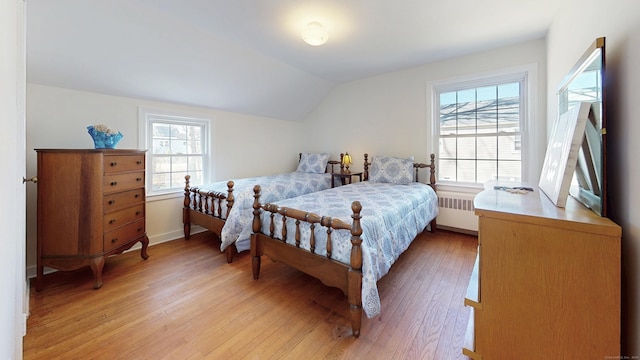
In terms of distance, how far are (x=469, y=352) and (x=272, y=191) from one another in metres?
2.49

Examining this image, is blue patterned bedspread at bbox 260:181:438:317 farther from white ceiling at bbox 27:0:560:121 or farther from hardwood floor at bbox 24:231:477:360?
white ceiling at bbox 27:0:560:121

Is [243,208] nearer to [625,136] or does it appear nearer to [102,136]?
[102,136]

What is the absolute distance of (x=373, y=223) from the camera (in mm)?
1844

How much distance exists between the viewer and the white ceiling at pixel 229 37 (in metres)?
2.14

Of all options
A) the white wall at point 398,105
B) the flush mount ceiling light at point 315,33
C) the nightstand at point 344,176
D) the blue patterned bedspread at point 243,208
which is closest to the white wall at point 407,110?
the white wall at point 398,105

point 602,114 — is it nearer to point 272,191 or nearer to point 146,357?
point 146,357

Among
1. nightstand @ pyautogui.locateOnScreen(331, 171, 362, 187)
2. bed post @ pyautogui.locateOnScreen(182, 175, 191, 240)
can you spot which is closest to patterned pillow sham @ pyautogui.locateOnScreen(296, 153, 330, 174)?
nightstand @ pyautogui.locateOnScreen(331, 171, 362, 187)

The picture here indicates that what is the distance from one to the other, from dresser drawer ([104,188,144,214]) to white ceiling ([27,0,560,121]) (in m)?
1.23

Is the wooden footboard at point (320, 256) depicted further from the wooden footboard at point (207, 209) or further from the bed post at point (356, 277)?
the wooden footboard at point (207, 209)

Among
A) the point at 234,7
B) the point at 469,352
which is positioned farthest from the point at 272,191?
the point at 469,352

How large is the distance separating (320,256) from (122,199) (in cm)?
208

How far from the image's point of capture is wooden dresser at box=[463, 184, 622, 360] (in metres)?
0.91

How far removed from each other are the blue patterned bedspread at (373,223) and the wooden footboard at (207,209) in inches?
17.8

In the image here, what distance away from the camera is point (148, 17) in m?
2.26
